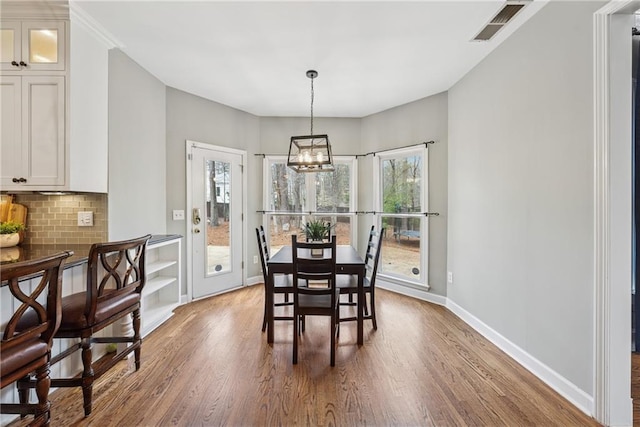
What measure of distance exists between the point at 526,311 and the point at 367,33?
266 centimetres

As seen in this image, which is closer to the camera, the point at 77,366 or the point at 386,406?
the point at 386,406

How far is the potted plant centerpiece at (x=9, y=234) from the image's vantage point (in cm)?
Answer: 225

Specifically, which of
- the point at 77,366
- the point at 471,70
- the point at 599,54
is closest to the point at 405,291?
the point at 471,70

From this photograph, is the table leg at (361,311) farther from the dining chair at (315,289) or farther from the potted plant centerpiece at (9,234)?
the potted plant centerpiece at (9,234)

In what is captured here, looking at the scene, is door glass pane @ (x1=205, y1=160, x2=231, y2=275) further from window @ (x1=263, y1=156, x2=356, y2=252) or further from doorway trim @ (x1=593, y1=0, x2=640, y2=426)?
doorway trim @ (x1=593, y1=0, x2=640, y2=426)

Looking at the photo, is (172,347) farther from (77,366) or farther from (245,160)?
(245,160)

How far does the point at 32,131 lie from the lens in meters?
2.26

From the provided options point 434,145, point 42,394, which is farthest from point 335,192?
point 42,394

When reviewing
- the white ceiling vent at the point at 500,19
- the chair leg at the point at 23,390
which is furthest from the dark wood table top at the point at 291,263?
the white ceiling vent at the point at 500,19

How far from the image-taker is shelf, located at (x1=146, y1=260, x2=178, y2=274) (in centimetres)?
297

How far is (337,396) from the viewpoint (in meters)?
1.95

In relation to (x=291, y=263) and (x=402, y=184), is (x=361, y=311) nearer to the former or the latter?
(x=291, y=263)

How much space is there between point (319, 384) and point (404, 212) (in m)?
2.81

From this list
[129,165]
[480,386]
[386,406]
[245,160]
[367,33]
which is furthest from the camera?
[245,160]
